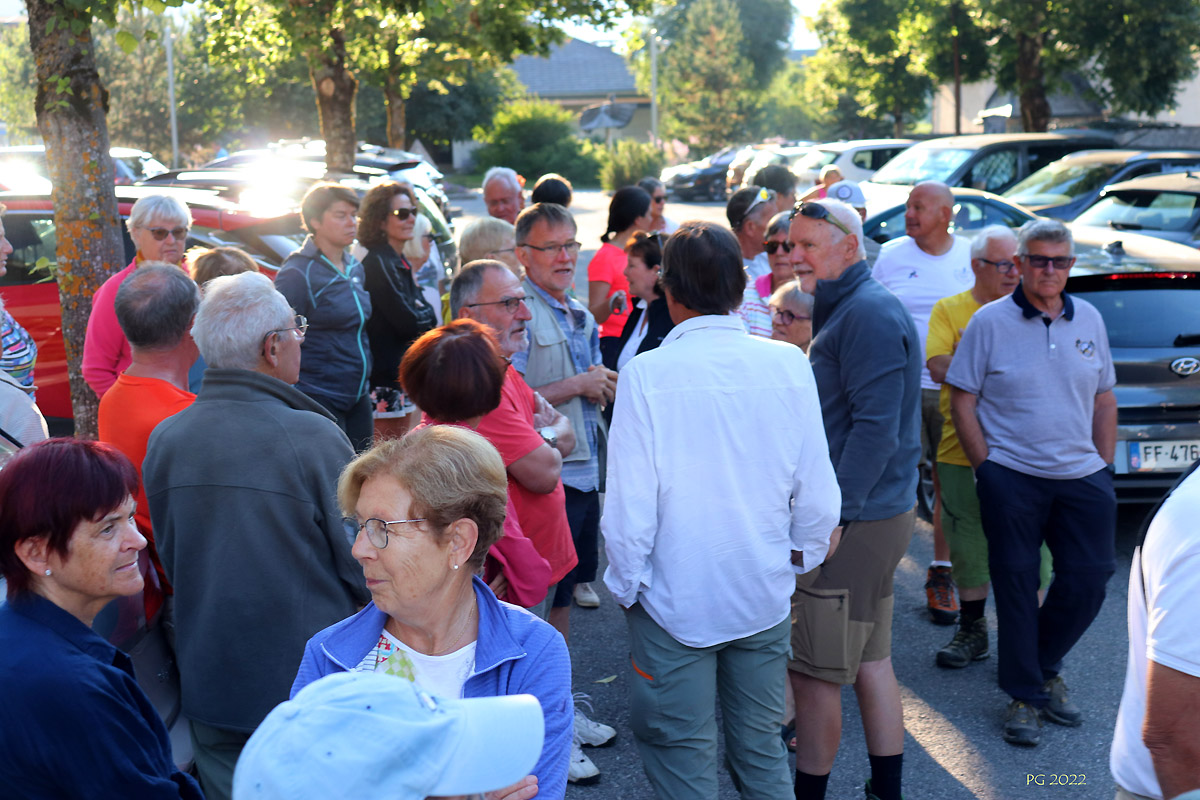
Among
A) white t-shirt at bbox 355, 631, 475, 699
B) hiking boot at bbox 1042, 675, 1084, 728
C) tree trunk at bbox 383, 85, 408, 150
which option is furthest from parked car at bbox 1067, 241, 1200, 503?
tree trunk at bbox 383, 85, 408, 150

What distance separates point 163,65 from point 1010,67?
26.2m

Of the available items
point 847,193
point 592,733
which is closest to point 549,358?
point 592,733

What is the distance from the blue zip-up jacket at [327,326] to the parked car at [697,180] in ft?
94.1

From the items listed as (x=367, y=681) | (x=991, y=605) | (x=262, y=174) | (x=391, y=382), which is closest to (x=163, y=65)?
(x=262, y=174)

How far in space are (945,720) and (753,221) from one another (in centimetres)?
293

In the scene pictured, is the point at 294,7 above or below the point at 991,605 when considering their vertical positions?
above

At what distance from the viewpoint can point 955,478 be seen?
4977 millimetres

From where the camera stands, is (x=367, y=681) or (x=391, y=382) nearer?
(x=367, y=681)

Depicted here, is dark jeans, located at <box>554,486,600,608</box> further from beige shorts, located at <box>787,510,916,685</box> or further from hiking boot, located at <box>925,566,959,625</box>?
hiking boot, located at <box>925,566,959,625</box>

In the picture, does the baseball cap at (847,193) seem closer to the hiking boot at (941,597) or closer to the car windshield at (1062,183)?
the hiking boot at (941,597)

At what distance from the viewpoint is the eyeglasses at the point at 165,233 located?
5.27 metres

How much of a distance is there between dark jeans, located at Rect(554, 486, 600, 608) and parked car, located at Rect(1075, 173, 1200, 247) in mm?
7894

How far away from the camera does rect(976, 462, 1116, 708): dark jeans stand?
420 cm

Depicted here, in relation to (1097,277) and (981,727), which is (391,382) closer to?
(981,727)
